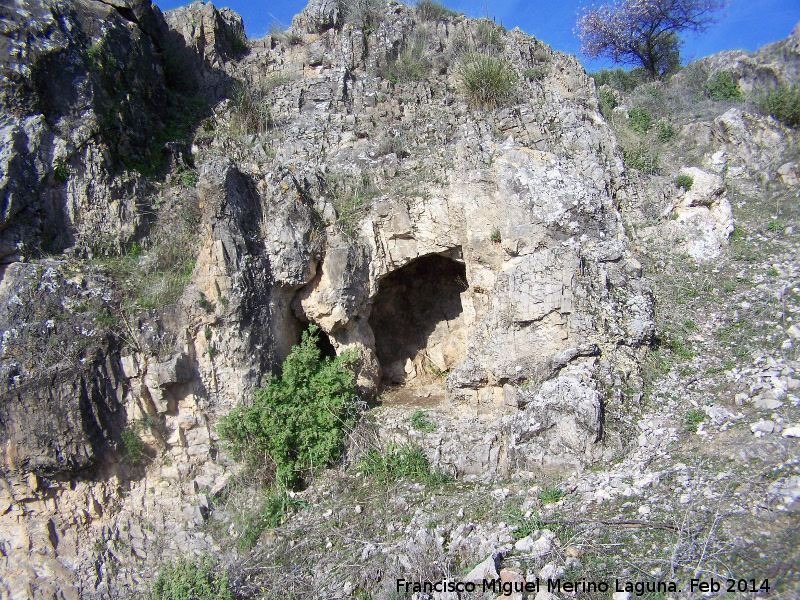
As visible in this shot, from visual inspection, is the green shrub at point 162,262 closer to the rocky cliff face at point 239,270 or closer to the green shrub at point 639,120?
the rocky cliff face at point 239,270

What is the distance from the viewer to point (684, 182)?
7.68 m

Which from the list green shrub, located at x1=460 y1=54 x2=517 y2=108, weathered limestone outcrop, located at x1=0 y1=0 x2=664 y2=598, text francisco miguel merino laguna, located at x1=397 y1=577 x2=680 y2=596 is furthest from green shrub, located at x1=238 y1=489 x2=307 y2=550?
green shrub, located at x1=460 y1=54 x2=517 y2=108

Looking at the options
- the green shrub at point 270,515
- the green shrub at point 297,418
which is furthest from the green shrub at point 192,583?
the green shrub at point 297,418

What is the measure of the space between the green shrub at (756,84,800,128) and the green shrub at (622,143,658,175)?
8.80ft

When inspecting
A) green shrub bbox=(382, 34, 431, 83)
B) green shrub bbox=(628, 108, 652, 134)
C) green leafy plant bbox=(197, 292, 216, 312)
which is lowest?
green leafy plant bbox=(197, 292, 216, 312)

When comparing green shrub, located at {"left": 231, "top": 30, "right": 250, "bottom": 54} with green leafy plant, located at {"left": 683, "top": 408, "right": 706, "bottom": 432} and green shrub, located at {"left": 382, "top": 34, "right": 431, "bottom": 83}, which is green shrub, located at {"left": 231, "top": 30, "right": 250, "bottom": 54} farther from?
green leafy plant, located at {"left": 683, "top": 408, "right": 706, "bottom": 432}

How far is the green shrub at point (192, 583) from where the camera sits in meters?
4.72

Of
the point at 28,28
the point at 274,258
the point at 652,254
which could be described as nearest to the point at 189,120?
the point at 28,28

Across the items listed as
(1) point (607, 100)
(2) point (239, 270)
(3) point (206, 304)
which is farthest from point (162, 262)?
(1) point (607, 100)

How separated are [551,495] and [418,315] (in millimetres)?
4419

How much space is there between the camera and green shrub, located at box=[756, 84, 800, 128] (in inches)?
346

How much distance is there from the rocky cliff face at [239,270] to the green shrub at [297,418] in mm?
333

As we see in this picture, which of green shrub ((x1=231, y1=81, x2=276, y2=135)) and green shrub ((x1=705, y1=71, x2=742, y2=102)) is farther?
green shrub ((x1=705, y1=71, x2=742, y2=102))

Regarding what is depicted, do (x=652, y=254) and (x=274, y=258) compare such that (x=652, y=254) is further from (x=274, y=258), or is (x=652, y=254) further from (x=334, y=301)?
(x=274, y=258)
